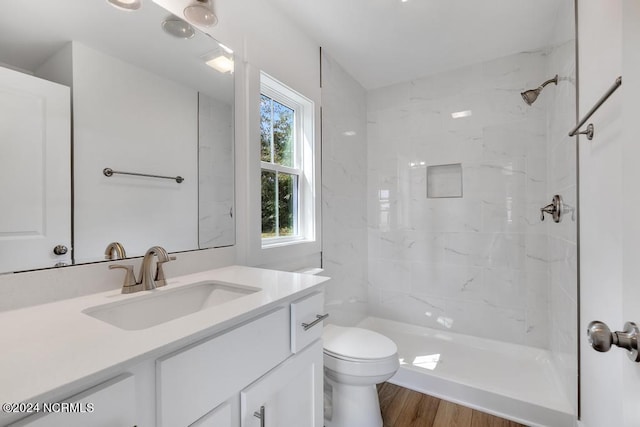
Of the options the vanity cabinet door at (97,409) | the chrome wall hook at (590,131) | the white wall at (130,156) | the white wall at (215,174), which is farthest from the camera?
the white wall at (215,174)

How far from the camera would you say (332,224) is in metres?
2.28

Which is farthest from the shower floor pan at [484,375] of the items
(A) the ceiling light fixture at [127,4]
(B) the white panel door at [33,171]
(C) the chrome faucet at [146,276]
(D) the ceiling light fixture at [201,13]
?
(A) the ceiling light fixture at [127,4]

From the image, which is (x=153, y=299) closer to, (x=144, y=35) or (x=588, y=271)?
(x=144, y=35)

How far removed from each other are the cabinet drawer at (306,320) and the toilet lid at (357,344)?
19.1 inches

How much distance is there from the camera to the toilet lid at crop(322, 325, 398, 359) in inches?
58.2

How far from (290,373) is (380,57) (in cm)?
232

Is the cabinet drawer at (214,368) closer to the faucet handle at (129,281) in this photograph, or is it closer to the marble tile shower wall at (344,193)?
the faucet handle at (129,281)

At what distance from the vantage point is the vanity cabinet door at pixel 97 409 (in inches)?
16.8

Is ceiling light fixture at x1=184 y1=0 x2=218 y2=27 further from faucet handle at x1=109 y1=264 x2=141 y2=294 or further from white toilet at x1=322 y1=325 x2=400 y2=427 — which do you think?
white toilet at x1=322 y1=325 x2=400 y2=427

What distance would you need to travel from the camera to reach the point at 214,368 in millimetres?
683

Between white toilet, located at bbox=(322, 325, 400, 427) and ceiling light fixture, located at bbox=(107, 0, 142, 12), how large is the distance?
176 centimetres

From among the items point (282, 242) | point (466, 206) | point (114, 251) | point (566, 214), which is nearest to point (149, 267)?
point (114, 251)

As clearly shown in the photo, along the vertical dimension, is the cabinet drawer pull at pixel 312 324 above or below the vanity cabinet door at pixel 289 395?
above

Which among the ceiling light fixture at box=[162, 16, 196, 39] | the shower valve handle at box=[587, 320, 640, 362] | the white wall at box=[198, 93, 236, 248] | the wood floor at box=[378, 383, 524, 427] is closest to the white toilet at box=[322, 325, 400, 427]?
the wood floor at box=[378, 383, 524, 427]
